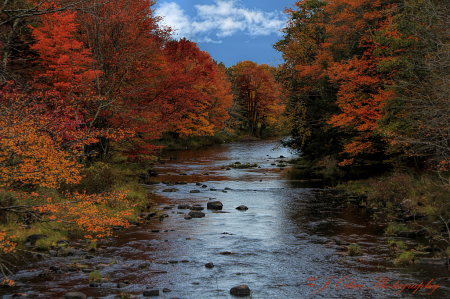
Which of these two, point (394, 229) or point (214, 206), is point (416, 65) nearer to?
point (394, 229)

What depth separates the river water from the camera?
9.11 m

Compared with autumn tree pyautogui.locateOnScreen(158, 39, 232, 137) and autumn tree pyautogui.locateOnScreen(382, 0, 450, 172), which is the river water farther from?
autumn tree pyautogui.locateOnScreen(158, 39, 232, 137)

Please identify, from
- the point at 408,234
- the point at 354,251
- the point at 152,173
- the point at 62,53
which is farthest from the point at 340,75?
the point at 62,53

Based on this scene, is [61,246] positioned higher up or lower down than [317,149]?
lower down

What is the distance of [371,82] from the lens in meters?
22.7

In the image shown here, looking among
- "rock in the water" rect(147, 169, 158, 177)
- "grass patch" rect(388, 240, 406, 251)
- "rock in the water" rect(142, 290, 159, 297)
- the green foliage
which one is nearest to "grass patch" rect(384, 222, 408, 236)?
"grass patch" rect(388, 240, 406, 251)

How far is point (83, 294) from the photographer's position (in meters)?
8.41

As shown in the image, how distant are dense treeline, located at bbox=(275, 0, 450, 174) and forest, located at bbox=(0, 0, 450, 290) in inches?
4.7

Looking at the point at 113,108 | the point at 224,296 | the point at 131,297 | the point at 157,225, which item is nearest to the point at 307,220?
the point at 157,225

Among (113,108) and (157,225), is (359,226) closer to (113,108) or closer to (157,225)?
(157,225)

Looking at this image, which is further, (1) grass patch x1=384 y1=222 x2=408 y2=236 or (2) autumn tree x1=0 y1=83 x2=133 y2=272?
(1) grass patch x1=384 y1=222 x2=408 y2=236

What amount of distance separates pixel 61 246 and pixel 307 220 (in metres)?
10.0

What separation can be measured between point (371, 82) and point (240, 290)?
17.9 m

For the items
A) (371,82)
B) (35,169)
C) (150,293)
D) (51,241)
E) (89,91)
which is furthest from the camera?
(371,82)
